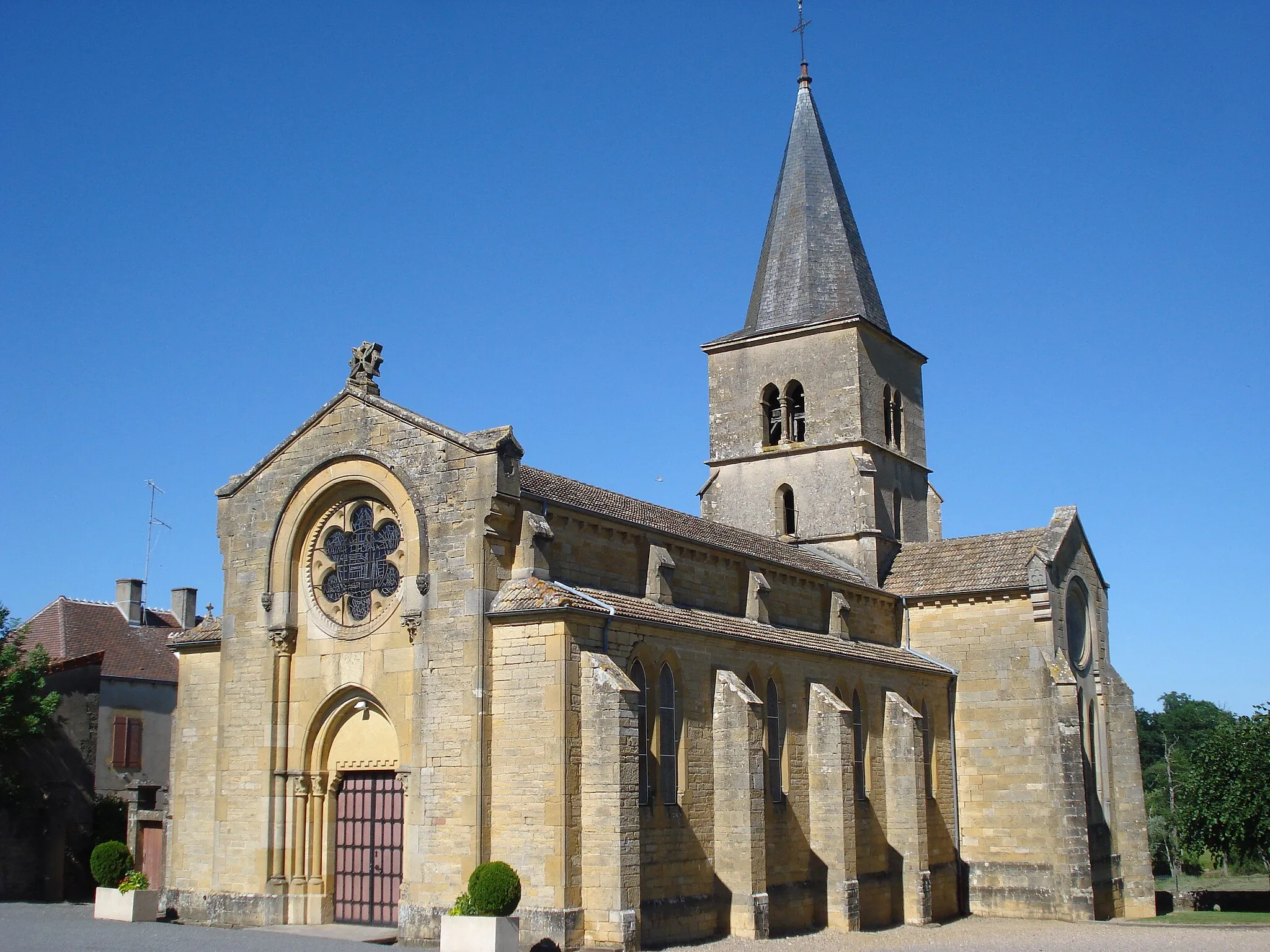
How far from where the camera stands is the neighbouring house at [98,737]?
1252 inches

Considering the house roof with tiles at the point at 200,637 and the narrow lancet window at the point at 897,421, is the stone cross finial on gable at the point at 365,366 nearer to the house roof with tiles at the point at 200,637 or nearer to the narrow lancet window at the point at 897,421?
the house roof with tiles at the point at 200,637

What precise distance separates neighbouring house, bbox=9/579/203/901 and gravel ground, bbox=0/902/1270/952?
3.11m

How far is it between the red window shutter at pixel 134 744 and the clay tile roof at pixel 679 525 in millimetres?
16527

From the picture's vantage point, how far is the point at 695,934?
2273 cm

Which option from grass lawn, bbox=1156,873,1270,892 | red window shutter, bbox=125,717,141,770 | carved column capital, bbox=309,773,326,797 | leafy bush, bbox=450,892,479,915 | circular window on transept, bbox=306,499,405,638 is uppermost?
circular window on transept, bbox=306,499,405,638

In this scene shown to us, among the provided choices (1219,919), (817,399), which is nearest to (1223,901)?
(1219,919)

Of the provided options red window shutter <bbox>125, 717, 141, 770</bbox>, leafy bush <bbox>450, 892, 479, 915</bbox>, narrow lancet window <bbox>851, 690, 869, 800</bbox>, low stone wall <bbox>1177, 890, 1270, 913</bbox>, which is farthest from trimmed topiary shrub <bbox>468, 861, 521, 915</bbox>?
low stone wall <bbox>1177, 890, 1270, 913</bbox>

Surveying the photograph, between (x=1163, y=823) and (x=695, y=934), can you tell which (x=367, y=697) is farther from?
(x=1163, y=823)

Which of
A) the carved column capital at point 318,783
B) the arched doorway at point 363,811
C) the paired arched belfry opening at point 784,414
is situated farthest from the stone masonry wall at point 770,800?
the paired arched belfry opening at point 784,414

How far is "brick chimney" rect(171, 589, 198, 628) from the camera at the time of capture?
4222 centimetres

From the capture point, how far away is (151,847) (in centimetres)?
3120

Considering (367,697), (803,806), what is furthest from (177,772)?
(803,806)

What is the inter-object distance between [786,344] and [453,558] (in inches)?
737

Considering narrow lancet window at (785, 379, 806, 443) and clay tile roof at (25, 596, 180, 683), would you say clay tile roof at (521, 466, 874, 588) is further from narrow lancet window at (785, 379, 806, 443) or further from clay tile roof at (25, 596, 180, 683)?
clay tile roof at (25, 596, 180, 683)
